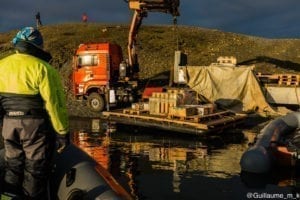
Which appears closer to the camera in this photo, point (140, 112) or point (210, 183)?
point (210, 183)

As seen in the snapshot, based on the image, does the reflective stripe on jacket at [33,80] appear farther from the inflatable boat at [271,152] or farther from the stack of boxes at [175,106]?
the stack of boxes at [175,106]

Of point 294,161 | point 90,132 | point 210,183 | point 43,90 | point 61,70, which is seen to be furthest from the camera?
point 61,70

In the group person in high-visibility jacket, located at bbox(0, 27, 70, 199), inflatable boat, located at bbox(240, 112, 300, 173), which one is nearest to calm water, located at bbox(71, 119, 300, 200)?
inflatable boat, located at bbox(240, 112, 300, 173)

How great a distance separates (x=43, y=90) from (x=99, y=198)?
155 centimetres

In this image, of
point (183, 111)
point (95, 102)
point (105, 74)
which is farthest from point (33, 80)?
point (105, 74)

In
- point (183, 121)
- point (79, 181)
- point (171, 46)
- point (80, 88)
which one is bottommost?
point (79, 181)

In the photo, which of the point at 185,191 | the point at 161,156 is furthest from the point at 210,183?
the point at 161,156

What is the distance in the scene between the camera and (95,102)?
2211 cm

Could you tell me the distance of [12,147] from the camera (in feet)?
18.5

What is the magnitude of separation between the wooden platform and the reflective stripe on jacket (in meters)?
10.0

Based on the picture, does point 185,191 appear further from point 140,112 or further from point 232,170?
point 140,112

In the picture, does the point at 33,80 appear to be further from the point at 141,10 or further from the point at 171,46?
the point at 171,46

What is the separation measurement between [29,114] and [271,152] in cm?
707

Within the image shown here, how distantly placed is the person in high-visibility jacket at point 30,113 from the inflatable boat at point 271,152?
584 cm
